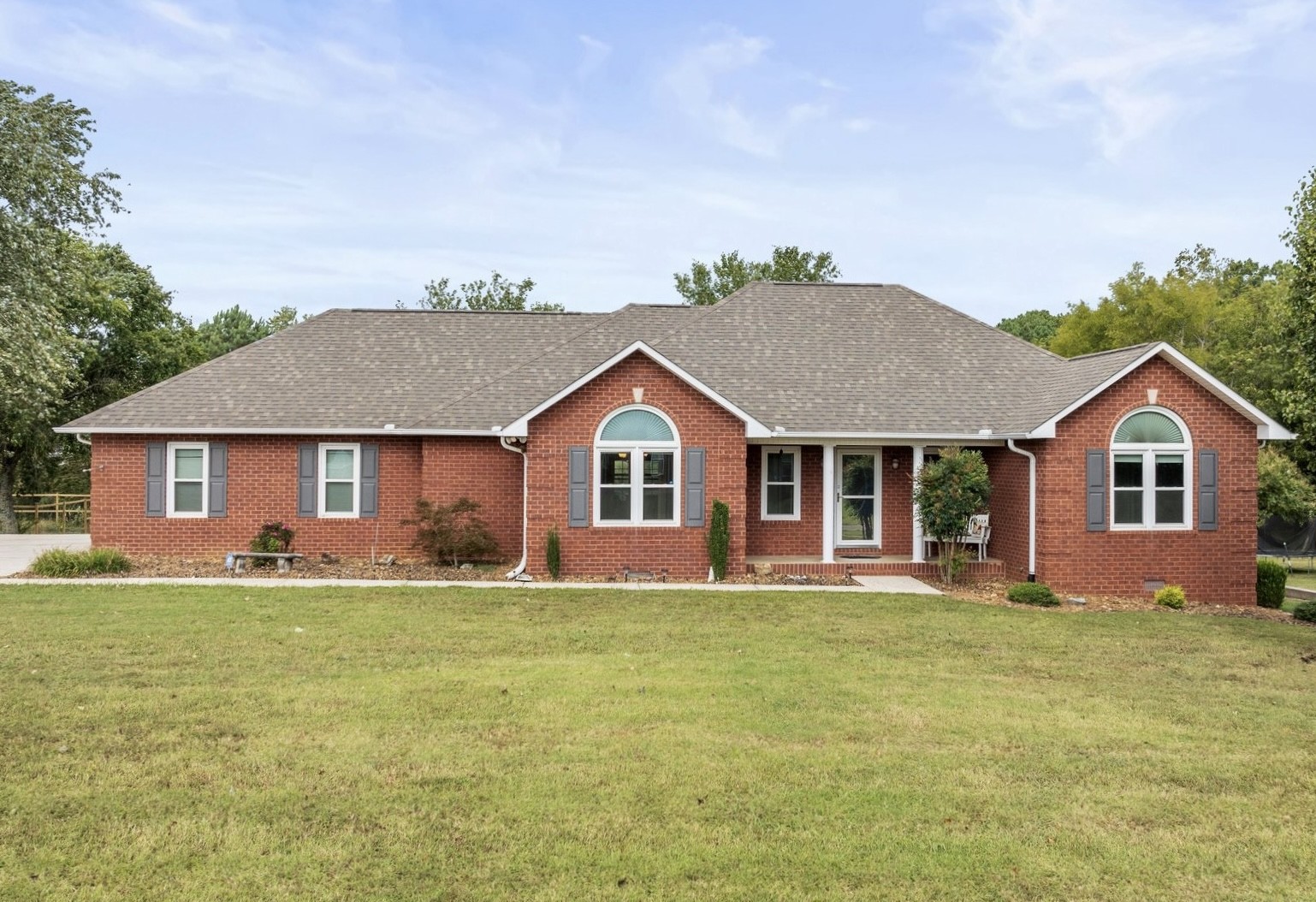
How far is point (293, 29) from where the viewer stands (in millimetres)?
19234

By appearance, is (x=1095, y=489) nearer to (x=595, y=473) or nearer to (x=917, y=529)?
(x=917, y=529)

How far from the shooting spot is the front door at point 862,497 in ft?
65.8

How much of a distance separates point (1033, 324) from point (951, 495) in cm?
6071

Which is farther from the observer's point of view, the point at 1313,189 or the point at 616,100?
the point at 616,100

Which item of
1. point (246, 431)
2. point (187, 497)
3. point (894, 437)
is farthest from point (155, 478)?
point (894, 437)

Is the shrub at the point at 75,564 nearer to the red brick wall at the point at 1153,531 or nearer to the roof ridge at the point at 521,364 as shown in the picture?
the roof ridge at the point at 521,364

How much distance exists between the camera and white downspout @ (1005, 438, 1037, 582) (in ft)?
57.6

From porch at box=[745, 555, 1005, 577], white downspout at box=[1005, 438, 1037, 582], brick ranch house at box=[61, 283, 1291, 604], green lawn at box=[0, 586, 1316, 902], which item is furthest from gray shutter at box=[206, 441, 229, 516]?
white downspout at box=[1005, 438, 1037, 582]

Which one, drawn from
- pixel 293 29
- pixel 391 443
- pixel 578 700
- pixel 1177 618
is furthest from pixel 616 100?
pixel 578 700

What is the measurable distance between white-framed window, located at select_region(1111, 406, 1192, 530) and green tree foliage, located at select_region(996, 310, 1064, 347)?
5439 cm

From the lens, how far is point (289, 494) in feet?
65.5

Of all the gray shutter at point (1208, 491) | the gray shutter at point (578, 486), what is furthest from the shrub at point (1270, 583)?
the gray shutter at point (578, 486)

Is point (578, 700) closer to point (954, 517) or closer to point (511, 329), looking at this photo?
point (954, 517)

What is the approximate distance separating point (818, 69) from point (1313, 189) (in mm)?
9747
